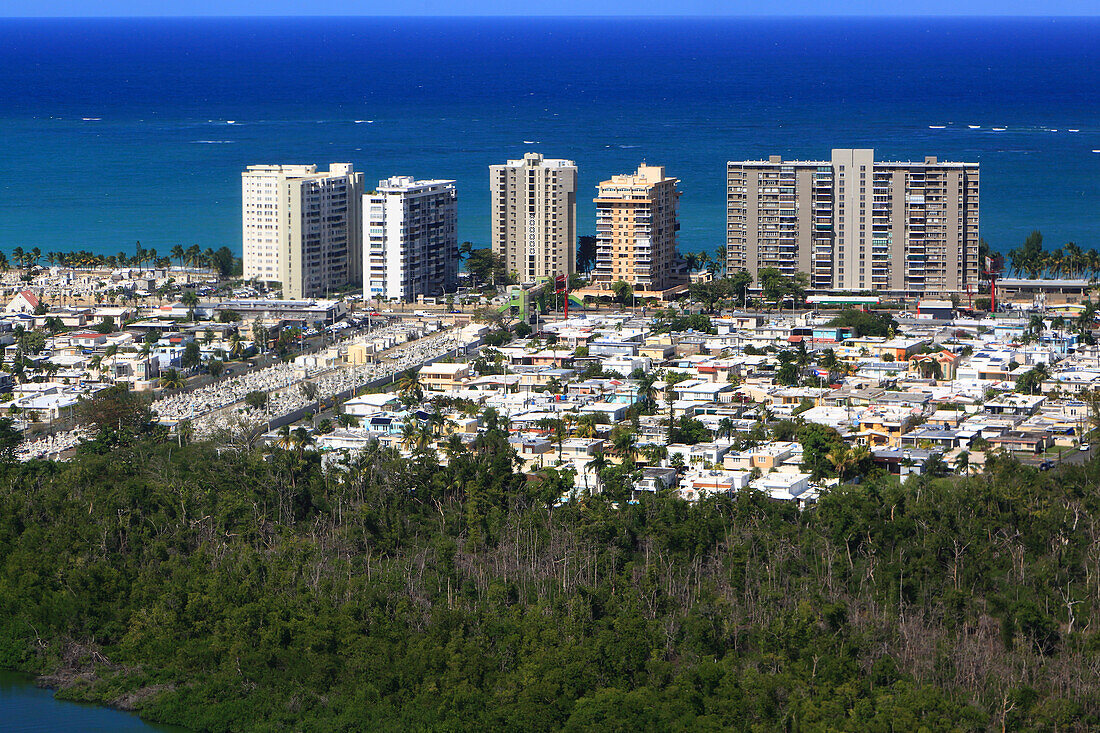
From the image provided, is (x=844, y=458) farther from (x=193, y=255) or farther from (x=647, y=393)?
(x=193, y=255)

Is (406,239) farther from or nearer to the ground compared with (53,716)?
farther from the ground

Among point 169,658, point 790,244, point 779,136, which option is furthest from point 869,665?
point 779,136

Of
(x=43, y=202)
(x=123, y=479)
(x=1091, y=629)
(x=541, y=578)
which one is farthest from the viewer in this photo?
(x=43, y=202)

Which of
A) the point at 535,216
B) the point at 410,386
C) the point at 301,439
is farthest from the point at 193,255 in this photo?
the point at 301,439

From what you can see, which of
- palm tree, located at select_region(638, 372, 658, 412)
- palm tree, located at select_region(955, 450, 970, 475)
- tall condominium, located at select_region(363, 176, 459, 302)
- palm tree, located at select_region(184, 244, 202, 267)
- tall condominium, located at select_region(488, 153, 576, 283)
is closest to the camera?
palm tree, located at select_region(955, 450, 970, 475)

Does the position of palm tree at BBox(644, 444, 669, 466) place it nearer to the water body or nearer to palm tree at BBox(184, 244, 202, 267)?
the water body

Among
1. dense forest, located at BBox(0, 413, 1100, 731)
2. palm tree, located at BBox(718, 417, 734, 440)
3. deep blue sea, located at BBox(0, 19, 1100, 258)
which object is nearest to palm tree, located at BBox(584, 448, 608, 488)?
dense forest, located at BBox(0, 413, 1100, 731)

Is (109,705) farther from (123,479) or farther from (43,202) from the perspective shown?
Result: (43,202)
